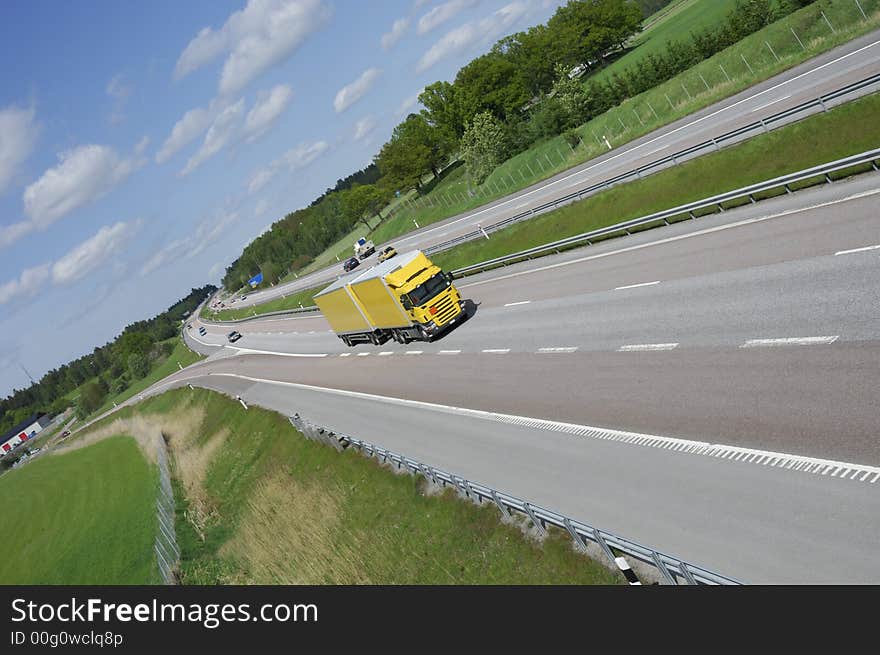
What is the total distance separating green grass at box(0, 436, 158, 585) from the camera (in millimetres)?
38094

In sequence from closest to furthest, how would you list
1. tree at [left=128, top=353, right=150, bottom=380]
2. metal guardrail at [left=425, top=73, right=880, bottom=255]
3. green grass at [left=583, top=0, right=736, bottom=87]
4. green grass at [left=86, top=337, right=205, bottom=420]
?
metal guardrail at [left=425, top=73, right=880, bottom=255] → green grass at [left=583, top=0, right=736, bottom=87] → green grass at [left=86, top=337, right=205, bottom=420] → tree at [left=128, top=353, right=150, bottom=380]

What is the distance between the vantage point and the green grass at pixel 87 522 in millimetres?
38094

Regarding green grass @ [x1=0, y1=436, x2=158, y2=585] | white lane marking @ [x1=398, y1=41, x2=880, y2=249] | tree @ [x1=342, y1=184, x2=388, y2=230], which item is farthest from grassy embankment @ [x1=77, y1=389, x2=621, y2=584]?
tree @ [x1=342, y1=184, x2=388, y2=230]

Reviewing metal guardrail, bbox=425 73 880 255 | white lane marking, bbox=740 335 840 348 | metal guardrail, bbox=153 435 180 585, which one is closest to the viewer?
white lane marking, bbox=740 335 840 348

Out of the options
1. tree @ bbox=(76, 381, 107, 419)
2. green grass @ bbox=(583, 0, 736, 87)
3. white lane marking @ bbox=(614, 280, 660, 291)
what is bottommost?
white lane marking @ bbox=(614, 280, 660, 291)

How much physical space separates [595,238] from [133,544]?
106ft

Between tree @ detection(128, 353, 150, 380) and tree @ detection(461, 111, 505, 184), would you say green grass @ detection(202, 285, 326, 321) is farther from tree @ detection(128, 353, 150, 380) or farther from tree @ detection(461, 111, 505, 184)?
tree @ detection(461, 111, 505, 184)

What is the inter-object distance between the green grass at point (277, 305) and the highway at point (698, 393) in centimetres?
5089

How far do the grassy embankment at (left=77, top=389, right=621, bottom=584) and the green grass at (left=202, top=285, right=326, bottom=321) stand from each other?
3701cm

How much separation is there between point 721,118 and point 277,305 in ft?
267

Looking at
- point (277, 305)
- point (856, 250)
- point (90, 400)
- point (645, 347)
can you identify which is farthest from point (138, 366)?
point (856, 250)

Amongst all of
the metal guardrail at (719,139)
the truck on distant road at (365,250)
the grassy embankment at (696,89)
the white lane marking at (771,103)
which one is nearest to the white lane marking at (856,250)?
the metal guardrail at (719,139)

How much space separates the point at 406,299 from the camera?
1372 inches

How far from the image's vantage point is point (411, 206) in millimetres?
107375
